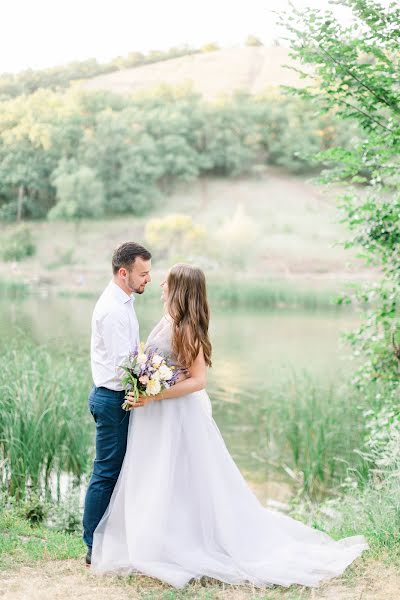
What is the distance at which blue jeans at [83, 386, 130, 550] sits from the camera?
3.64 metres

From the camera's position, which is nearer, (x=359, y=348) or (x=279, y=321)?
(x=359, y=348)

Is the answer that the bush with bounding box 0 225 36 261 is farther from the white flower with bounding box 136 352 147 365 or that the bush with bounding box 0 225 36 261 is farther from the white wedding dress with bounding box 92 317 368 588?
the white flower with bounding box 136 352 147 365

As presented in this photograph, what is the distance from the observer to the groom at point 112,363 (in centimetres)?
360

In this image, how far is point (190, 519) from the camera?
3670 mm

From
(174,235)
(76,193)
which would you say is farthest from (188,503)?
(76,193)

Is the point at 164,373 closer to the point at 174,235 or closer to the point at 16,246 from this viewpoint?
the point at 16,246

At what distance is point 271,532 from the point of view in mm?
3773

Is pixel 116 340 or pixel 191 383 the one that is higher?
pixel 116 340

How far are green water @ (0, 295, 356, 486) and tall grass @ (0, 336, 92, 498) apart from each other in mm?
2973

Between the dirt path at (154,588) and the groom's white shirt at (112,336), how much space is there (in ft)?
3.21

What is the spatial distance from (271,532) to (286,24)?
340 cm

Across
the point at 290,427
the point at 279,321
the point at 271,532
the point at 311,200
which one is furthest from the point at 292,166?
the point at 271,532

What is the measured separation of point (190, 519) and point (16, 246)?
30193 mm

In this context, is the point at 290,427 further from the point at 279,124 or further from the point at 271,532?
the point at 279,124
